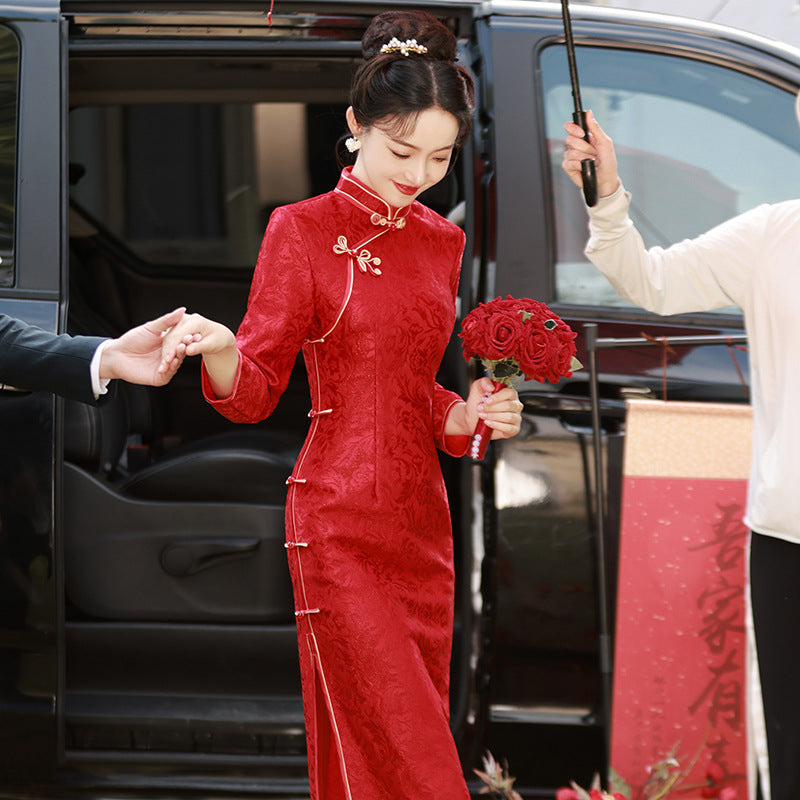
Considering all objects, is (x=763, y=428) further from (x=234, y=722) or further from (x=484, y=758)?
(x=234, y=722)

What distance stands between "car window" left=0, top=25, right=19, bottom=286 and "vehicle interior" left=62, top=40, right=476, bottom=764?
17 cm

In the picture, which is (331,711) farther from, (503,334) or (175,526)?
(175,526)

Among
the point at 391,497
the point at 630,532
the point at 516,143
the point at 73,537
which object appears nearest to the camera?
the point at 391,497

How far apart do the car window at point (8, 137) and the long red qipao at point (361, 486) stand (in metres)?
0.81

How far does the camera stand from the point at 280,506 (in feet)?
9.24

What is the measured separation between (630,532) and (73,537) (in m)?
1.41

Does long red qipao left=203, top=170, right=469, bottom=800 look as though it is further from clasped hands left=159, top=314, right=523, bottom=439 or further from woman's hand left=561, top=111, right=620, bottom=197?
woman's hand left=561, top=111, right=620, bottom=197

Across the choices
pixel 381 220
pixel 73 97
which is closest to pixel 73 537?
pixel 73 97

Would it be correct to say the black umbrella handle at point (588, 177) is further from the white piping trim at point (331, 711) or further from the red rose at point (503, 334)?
the white piping trim at point (331, 711)

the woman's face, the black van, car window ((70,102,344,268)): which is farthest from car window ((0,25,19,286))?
car window ((70,102,344,268))

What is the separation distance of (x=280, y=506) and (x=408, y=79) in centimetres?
139

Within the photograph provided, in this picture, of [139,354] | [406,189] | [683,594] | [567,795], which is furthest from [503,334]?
[567,795]

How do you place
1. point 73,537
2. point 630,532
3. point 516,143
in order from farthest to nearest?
1. point 73,537
2. point 516,143
3. point 630,532

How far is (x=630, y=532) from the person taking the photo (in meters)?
2.20
